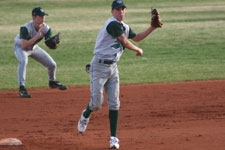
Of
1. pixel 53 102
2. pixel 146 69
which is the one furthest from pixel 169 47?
pixel 53 102

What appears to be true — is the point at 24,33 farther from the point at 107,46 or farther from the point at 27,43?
the point at 107,46

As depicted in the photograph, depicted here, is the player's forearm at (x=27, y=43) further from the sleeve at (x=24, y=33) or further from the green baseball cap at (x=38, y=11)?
the green baseball cap at (x=38, y=11)

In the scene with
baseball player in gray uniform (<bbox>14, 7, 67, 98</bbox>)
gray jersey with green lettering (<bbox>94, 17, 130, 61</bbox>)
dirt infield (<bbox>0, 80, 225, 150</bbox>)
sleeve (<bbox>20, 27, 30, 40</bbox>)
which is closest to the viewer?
gray jersey with green lettering (<bbox>94, 17, 130, 61</bbox>)

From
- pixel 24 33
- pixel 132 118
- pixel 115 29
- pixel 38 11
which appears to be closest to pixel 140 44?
pixel 24 33

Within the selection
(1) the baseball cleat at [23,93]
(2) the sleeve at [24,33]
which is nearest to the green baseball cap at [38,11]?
(2) the sleeve at [24,33]

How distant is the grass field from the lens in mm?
14359

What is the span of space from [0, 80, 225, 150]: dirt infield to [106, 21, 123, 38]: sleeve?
5.32 feet

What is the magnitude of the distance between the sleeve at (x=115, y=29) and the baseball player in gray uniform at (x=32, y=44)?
385 centimetres

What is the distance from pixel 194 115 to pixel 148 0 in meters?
32.2

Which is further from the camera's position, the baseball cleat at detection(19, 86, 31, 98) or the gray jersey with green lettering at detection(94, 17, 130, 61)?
the baseball cleat at detection(19, 86, 31, 98)

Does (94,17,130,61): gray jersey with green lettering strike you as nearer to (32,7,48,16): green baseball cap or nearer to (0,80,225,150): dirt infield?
(0,80,225,150): dirt infield

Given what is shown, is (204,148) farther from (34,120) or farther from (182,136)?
(34,120)

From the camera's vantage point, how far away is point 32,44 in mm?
11219

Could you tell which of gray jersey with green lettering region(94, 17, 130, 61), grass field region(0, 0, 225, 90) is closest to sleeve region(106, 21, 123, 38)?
gray jersey with green lettering region(94, 17, 130, 61)
